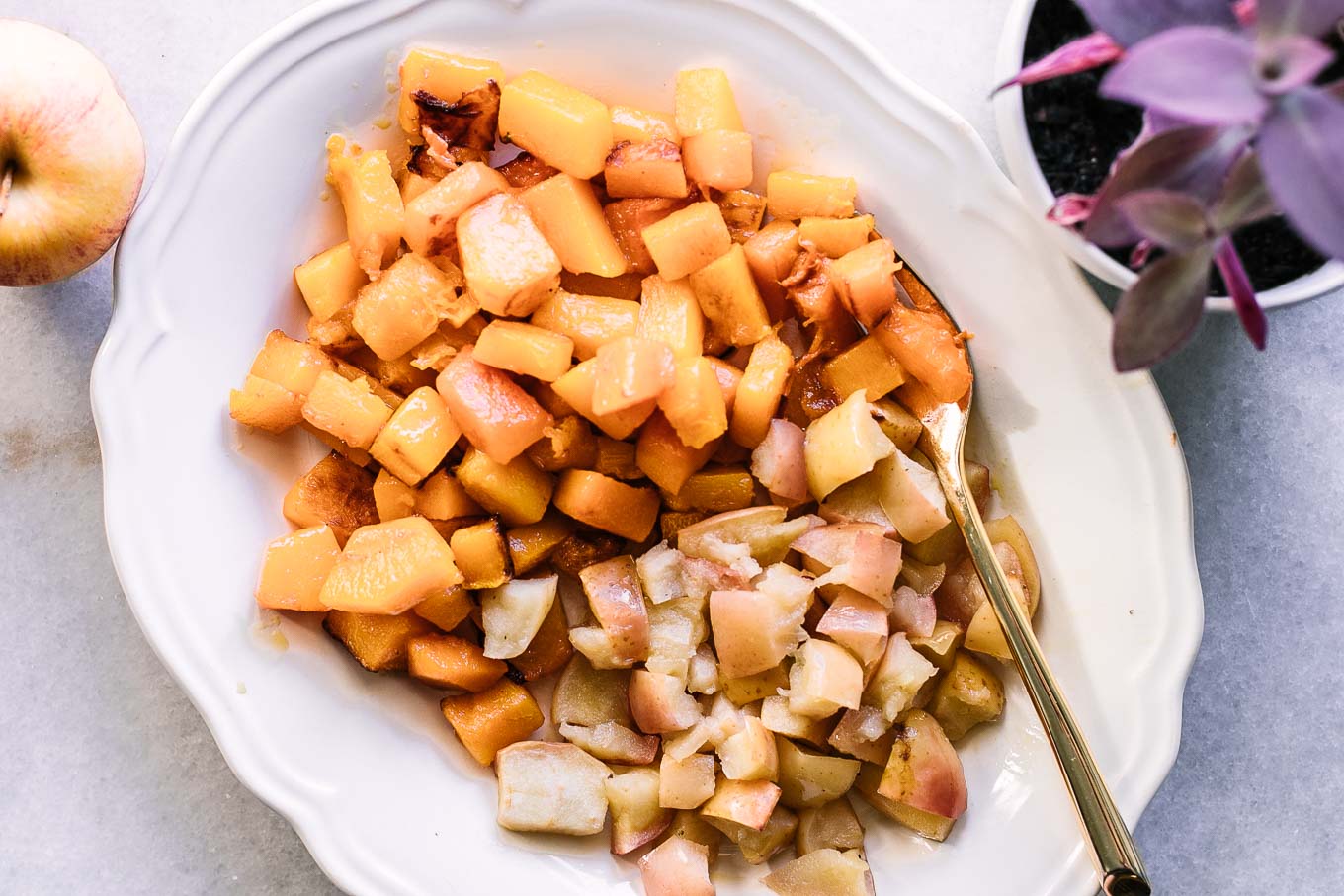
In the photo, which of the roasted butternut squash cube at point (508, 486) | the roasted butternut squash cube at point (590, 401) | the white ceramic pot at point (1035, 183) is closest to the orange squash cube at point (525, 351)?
the roasted butternut squash cube at point (590, 401)

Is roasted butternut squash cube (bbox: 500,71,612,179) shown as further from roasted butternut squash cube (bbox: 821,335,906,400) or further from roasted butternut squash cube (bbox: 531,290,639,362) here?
roasted butternut squash cube (bbox: 821,335,906,400)

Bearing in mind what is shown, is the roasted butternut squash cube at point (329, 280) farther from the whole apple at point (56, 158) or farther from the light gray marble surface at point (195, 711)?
the light gray marble surface at point (195, 711)

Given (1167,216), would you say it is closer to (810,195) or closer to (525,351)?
(810,195)

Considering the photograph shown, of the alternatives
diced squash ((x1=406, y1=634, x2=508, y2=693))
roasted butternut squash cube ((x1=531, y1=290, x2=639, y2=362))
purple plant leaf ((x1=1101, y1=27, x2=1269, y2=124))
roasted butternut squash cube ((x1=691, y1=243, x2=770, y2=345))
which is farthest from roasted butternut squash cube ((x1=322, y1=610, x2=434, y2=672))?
purple plant leaf ((x1=1101, y1=27, x2=1269, y2=124))

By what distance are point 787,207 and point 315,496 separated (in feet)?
2.53

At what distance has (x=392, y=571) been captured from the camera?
1371 mm

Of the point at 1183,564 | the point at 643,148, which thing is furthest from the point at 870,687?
the point at 643,148

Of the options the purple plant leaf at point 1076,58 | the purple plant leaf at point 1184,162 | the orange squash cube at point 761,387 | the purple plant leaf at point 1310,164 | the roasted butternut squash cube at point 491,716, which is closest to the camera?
the purple plant leaf at point 1310,164

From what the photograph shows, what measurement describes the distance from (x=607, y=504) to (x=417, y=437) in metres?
0.27

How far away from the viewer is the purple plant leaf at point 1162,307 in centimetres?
104

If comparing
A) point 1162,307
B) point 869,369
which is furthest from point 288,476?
point 1162,307

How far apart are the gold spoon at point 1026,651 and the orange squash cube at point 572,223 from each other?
0.42 m

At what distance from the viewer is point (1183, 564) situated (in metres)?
1.43

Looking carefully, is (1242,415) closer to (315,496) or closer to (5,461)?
(315,496)
